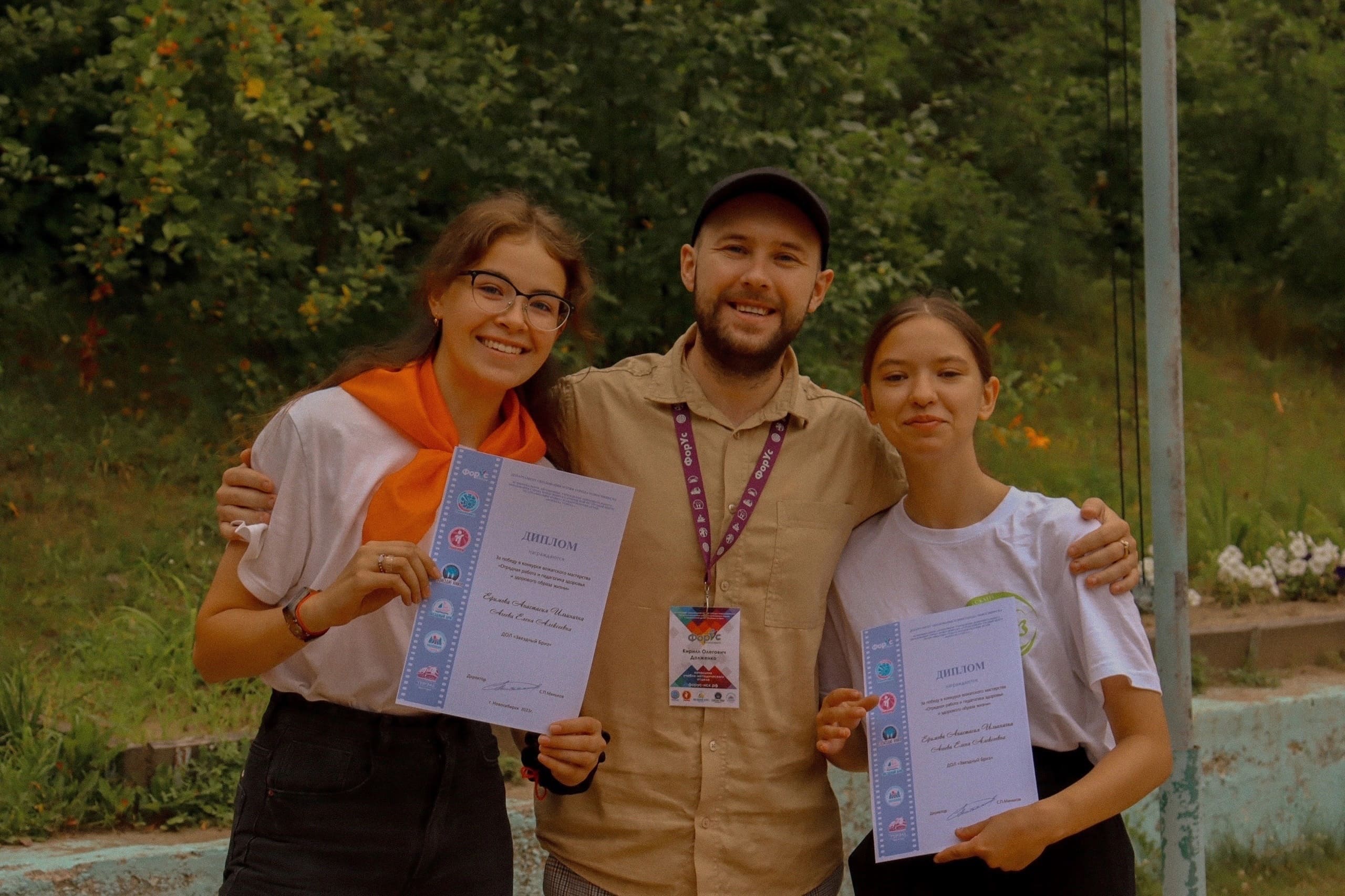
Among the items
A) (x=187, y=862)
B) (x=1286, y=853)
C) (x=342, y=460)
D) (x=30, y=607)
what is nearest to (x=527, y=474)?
(x=342, y=460)

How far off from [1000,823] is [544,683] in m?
0.89

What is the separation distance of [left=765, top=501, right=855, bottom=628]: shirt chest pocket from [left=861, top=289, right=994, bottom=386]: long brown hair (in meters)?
0.31

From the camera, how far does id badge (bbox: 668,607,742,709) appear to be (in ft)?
9.76

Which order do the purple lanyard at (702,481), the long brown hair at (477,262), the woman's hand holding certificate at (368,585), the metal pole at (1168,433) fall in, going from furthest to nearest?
the metal pole at (1168,433) < the purple lanyard at (702,481) < the long brown hair at (477,262) < the woman's hand holding certificate at (368,585)

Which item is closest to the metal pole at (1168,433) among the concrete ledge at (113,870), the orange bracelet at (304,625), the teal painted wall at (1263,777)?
the teal painted wall at (1263,777)

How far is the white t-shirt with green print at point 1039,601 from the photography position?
2.75 metres

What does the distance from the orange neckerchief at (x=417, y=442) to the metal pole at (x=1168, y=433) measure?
5.49 ft

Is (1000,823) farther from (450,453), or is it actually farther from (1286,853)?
(1286,853)

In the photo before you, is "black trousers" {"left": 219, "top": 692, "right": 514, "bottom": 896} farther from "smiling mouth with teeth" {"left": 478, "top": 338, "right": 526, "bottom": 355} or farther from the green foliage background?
the green foliage background

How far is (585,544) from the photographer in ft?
9.27

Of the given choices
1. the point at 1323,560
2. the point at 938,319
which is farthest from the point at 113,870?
the point at 1323,560
